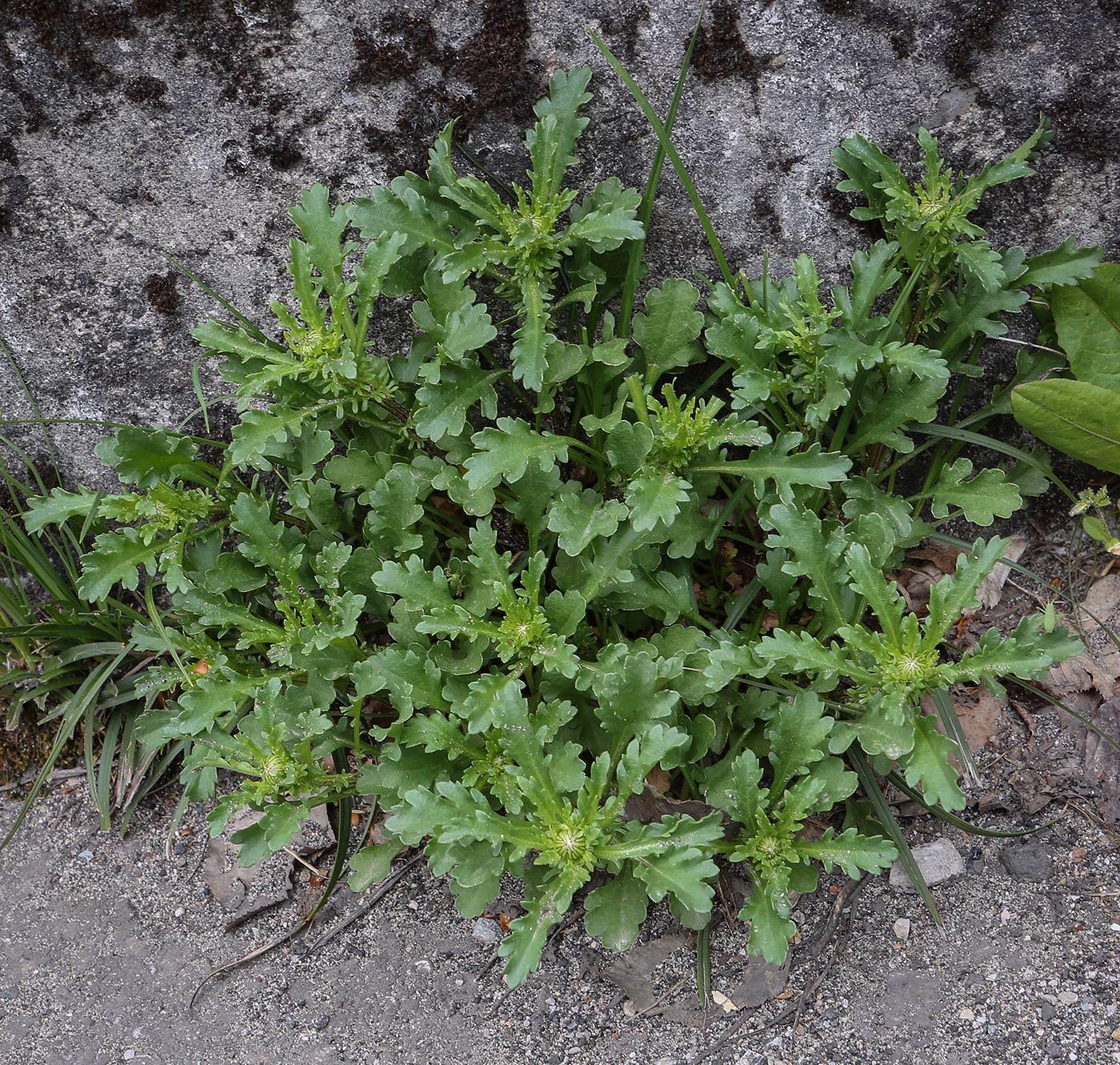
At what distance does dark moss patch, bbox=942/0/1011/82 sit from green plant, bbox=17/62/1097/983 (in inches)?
10.3

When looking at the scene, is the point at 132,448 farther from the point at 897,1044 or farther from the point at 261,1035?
the point at 897,1044

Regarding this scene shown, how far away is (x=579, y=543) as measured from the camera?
7.73 ft

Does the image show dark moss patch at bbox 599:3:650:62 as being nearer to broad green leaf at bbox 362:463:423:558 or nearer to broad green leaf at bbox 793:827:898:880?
broad green leaf at bbox 362:463:423:558

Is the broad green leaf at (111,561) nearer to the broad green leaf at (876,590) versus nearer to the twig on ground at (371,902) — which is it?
the twig on ground at (371,902)

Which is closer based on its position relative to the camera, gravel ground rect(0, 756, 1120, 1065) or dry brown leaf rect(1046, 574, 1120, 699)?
gravel ground rect(0, 756, 1120, 1065)

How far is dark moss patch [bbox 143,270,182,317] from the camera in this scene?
2756 millimetres

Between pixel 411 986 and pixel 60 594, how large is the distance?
1609 millimetres

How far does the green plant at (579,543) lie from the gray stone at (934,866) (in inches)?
5.7

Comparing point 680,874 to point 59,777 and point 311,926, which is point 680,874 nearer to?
point 311,926

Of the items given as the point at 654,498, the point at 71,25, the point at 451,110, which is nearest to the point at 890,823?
the point at 654,498

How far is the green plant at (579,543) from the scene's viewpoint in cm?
223

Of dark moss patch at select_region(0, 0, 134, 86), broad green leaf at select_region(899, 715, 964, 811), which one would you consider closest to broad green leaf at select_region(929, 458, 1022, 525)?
broad green leaf at select_region(899, 715, 964, 811)

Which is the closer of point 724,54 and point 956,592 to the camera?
point 956,592

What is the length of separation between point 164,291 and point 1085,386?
2.54 meters
